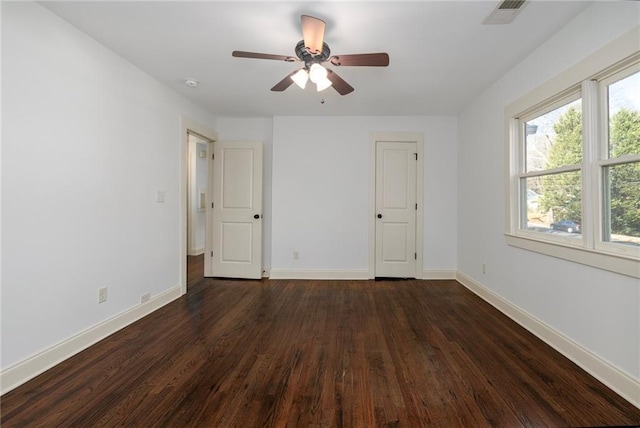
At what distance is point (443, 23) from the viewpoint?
194cm

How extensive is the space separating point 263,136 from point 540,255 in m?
3.75

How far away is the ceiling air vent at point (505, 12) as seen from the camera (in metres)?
1.73

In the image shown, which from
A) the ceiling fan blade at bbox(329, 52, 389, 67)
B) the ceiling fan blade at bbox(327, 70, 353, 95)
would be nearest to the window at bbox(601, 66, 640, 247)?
the ceiling fan blade at bbox(329, 52, 389, 67)

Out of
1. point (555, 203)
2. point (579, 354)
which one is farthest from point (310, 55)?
point (579, 354)

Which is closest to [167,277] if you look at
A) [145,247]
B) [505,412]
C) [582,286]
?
[145,247]

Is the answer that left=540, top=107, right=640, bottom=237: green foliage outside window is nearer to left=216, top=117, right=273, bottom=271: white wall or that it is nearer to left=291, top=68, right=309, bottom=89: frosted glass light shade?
left=291, top=68, right=309, bottom=89: frosted glass light shade

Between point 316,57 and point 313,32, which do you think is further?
point 316,57

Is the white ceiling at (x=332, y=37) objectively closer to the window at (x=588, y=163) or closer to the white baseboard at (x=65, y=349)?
the window at (x=588, y=163)

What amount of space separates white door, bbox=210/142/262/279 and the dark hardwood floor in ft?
4.34

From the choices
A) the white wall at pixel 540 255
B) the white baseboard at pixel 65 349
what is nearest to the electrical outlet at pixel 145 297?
the white baseboard at pixel 65 349

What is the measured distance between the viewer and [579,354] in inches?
73.7

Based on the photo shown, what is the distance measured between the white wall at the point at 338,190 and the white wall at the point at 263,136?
17cm

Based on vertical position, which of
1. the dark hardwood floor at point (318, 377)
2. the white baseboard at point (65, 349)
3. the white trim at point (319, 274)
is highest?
the white trim at point (319, 274)

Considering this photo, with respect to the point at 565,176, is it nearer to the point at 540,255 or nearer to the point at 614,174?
the point at 614,174
